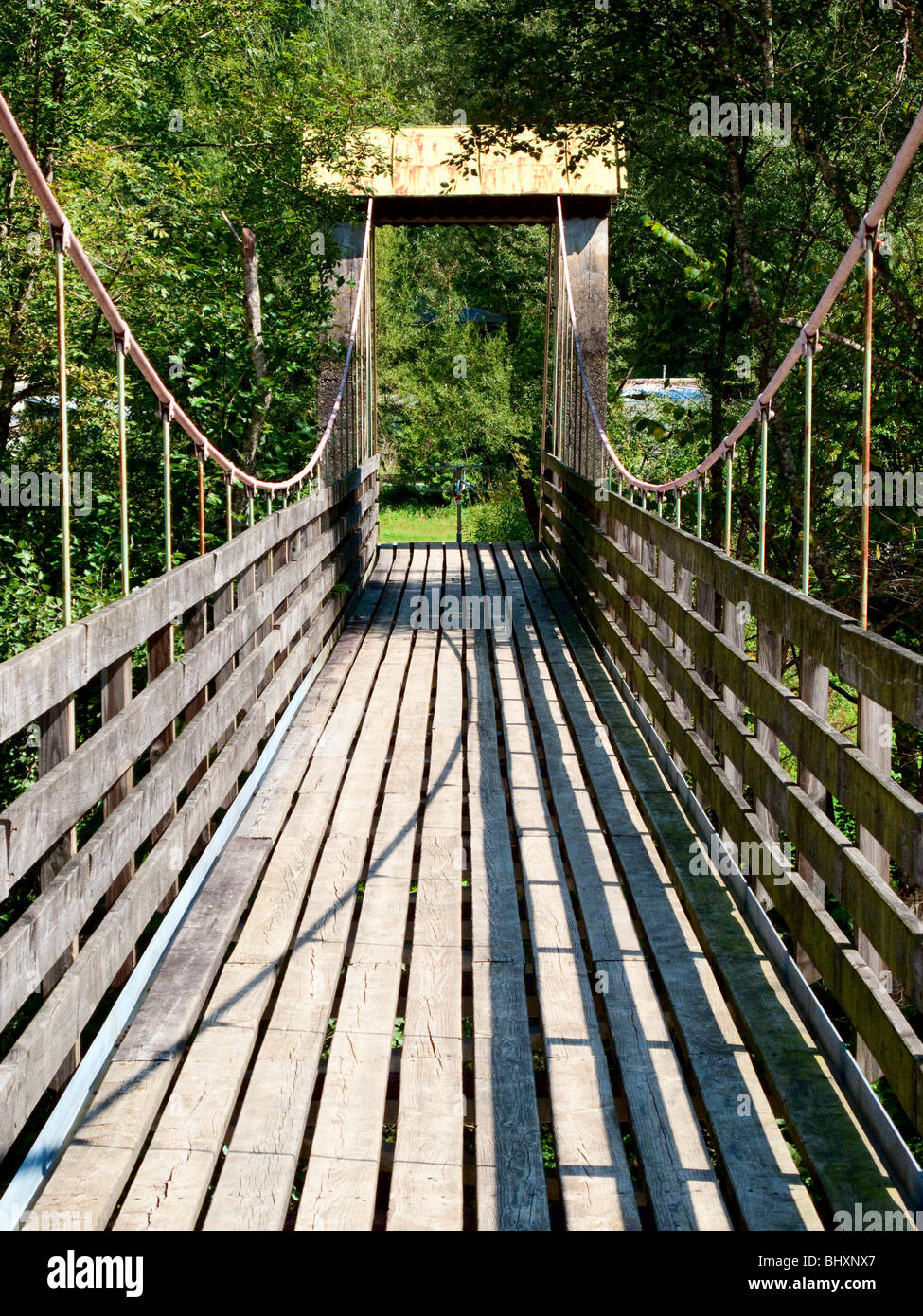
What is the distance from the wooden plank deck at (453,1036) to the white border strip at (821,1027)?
0.03m

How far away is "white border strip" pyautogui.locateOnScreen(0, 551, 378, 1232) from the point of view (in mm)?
2211

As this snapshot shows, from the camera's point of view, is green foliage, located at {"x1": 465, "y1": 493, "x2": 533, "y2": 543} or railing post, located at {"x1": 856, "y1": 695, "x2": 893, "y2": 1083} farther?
green foliage, located at {"x1": 465, "y1": 493, "x2": 533, "y2": 543}

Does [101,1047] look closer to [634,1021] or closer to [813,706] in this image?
[634,1021]

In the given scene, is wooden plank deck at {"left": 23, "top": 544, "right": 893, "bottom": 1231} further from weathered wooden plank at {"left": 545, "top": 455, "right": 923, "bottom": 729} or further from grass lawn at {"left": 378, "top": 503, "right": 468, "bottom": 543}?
grass lawn at {"left": 378, "top": 503, "right": 468, "bottom": 543}

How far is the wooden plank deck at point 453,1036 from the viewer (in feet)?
7.62

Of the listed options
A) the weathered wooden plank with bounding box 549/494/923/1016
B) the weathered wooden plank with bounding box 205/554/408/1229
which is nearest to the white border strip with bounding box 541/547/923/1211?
the weathered wooden plank with bounding box 549/494/923/1016

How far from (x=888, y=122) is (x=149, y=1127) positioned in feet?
22.8

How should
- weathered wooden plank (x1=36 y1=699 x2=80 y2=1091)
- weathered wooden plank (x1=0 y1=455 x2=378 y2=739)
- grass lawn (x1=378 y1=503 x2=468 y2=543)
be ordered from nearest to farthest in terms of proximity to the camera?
weathered wooden plank (x1=0 y1=455 x2=378 y2=739)
weathered wooden plank (x1=36 y1=699 x2=80 y2=1091)
grass lawn (x1=378 y1=503 x2=468 y2=543)

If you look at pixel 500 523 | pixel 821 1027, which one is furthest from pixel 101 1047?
pixel 500 523

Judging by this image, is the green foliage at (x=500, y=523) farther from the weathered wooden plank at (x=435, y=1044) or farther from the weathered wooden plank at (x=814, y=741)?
the weathered wooden plank at (x=435, y=1044)

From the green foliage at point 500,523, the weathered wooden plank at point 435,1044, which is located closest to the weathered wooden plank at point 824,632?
the weathered wooden plank at point 435,1044

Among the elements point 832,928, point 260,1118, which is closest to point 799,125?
point 832,928

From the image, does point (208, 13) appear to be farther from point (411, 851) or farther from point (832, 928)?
point (832, 928)

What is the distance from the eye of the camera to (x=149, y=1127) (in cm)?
249
